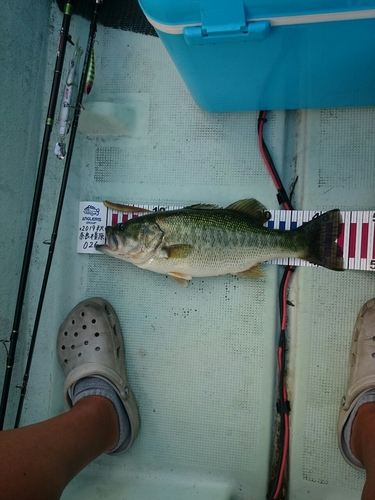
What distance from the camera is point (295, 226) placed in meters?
2.26

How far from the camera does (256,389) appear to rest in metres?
2.31

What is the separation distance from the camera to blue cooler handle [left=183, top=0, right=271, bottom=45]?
133cm

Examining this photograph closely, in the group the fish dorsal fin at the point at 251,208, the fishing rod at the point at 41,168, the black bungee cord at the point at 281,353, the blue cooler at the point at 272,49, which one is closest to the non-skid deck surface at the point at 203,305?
the black bungee cord at the point at 281,353

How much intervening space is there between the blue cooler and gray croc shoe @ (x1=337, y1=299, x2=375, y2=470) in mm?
1075

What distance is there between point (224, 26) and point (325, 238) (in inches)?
43.5

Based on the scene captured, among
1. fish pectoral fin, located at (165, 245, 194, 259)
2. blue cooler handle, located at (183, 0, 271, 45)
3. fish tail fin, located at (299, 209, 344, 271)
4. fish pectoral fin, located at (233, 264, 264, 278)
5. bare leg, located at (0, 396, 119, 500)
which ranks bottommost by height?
bare leg, located at (0, 396, 119, 500)

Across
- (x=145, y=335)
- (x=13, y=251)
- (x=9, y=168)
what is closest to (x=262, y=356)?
(x=145, y=335)

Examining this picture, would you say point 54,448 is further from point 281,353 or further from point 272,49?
point 272,49

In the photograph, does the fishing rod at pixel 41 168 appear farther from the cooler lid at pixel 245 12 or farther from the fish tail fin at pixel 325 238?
the fish tail fin at pixel 325 238

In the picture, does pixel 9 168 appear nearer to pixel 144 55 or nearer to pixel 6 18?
pixel 6 18

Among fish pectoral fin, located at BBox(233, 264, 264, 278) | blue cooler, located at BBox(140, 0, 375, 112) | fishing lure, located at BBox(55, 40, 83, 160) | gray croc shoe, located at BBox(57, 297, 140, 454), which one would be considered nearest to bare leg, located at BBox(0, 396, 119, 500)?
gray croc shoe, located at BBox(57, 297, 140, 454)

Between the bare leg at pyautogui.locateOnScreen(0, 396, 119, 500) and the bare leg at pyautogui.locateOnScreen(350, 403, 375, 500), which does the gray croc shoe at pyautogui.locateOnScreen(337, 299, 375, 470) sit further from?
the bare leg at pyautogui.locateOnScreen(0, 396, 119, 500)

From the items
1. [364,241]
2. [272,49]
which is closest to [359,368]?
[364,241]

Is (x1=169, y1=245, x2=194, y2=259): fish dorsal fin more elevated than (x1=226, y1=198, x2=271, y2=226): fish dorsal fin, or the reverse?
(x1=226, y1=198, x2=271, y2=226): fish dorsal fin
